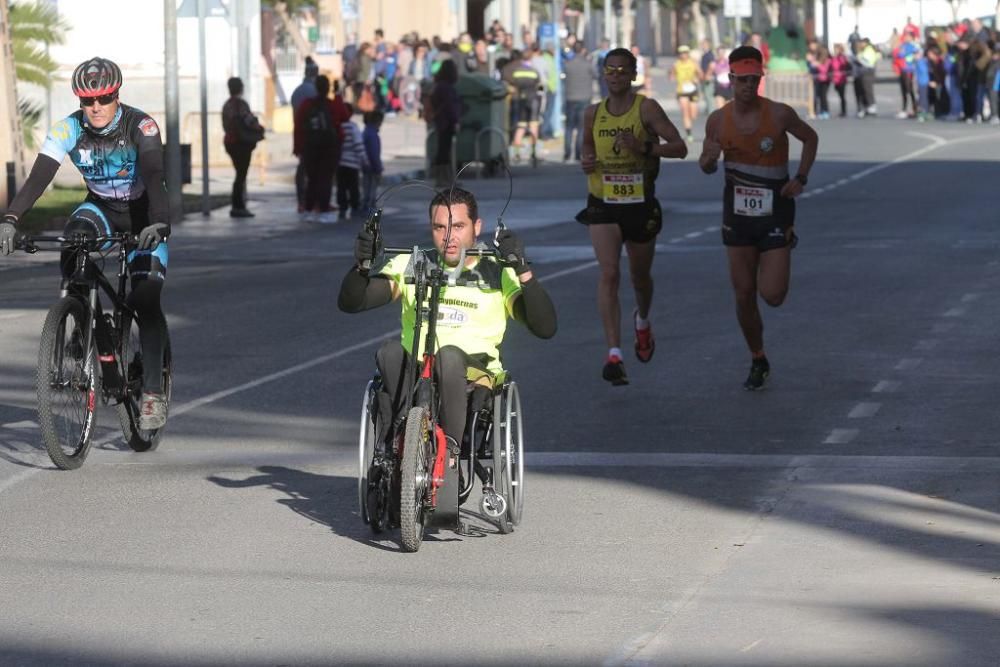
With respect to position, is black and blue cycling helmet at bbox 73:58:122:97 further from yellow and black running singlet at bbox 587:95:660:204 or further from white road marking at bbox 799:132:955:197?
white road marking at bbox 799:132:955:197

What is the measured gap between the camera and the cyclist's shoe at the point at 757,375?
11984 millimetres

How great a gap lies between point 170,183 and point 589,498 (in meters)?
17.2

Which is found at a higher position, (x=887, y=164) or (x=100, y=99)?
(x=100, y=99)

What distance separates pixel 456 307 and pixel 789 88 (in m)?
51.0

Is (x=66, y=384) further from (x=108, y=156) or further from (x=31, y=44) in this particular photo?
(x=31, y=44)

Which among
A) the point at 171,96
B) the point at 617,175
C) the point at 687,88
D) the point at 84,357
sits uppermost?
the point at 687,88

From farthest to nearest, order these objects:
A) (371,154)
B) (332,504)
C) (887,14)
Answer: (887,14) → (371,154) → (332,504)

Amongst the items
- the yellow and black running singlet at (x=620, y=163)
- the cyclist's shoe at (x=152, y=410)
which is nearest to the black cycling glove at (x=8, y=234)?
the cyclist's shoe at (x=152, y=410)

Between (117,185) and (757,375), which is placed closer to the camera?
(117,185)

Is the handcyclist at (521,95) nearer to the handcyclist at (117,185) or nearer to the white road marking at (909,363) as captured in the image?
the white road marking at (909,363)

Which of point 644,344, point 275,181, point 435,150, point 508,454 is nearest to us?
point 508,454

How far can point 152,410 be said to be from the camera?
9.91 meters

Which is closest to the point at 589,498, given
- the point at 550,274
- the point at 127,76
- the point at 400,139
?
the point at 550,274

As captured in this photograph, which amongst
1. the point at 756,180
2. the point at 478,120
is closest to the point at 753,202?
the point at 756,180
